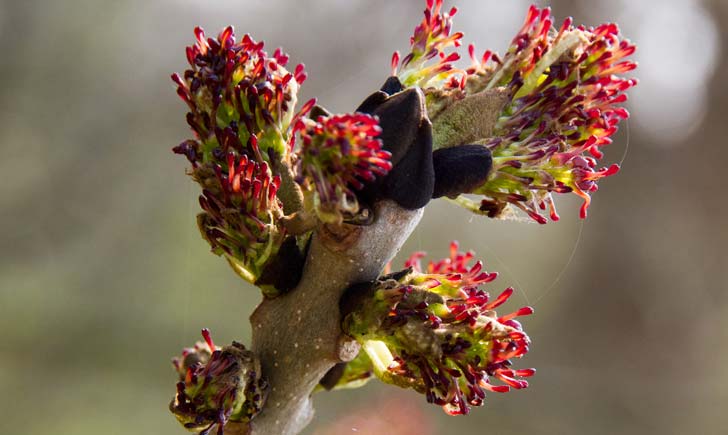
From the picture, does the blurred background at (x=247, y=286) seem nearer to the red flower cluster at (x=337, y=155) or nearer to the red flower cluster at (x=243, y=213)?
the red flower cluster at (x=243, y=213)

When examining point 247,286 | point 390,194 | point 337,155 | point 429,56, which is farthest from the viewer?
point 247,286

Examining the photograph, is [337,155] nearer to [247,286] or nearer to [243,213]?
[243,213]

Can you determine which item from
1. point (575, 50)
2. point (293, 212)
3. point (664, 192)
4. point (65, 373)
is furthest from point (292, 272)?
point (664, 192)

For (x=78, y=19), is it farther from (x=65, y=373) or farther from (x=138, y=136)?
(x=65, y=373)

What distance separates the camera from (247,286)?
412 cm

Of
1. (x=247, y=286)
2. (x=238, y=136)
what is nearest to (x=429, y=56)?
(x=238, y=136)

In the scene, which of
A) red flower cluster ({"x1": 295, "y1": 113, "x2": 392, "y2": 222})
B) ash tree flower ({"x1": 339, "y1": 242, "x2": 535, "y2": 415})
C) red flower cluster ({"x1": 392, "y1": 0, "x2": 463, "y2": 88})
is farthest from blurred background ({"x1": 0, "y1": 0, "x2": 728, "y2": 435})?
red flower cluster ({"x1": 295, "y1": 113, "x2": 392, "y2": 222})

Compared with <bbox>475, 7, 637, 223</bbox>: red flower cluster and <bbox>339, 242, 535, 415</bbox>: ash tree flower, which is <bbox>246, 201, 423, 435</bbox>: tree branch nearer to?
<bbox>339, 242, 535, 415</bbox>: ash tree flower

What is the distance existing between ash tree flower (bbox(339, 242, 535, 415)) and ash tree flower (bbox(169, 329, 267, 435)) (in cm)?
13

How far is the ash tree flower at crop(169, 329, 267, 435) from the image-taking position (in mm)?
788

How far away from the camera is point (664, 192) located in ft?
14.0

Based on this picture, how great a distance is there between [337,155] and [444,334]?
25 cm

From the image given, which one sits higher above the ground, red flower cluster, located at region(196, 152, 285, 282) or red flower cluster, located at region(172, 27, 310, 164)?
red flower cluster, located at region(172, 27, 310, 164)

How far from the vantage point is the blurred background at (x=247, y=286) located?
374 cm
